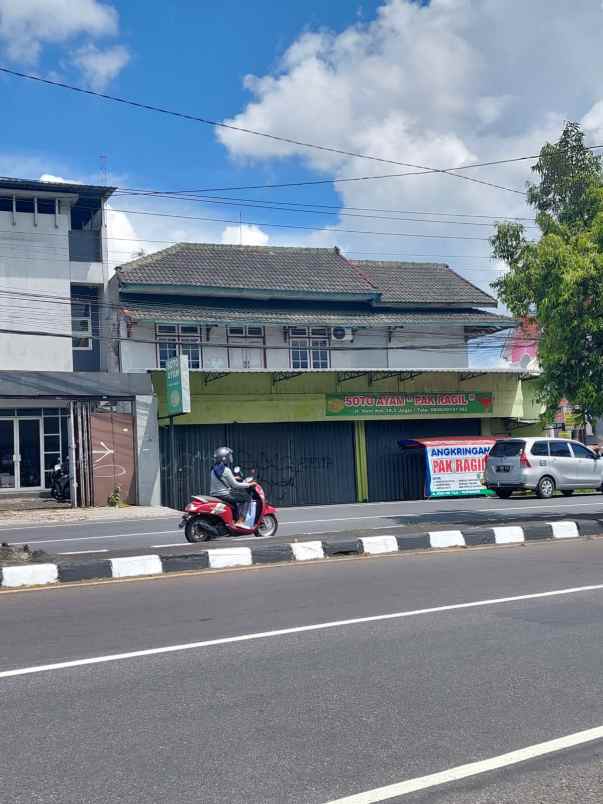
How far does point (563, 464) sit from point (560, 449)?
0.45 meters

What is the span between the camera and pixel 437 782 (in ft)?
13.2

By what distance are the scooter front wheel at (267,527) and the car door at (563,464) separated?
13.0 metres

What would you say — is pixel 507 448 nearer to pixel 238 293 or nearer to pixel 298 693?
pixel 238 293

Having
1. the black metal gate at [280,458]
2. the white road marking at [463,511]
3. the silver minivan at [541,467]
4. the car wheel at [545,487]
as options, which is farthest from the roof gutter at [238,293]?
the white road marking at [463,511]

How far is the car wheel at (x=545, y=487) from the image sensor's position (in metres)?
25.6

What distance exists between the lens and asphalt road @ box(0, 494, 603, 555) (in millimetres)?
15266

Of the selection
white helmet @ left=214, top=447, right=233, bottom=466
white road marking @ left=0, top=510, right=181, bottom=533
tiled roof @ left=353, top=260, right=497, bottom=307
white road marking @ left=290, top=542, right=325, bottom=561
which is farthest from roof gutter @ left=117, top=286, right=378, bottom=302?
→ white road marking @ left=290, top=542, right=325, bottom=561

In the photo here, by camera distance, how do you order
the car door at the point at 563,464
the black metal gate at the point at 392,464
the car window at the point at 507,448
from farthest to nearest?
the black metal gate at the point at 392,464 → the car door at the point at 563,464 → the car window at the point at 507,448

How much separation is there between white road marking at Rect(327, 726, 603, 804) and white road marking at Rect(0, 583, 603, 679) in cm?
285

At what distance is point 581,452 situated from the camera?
26781mm

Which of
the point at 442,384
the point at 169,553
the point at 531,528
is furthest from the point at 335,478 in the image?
the point at 169,553

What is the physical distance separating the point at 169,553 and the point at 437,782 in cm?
778

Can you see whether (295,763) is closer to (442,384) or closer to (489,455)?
→ (489,455)

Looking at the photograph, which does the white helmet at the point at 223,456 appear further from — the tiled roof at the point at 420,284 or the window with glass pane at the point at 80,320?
the tiled roof at the point at 420,284
